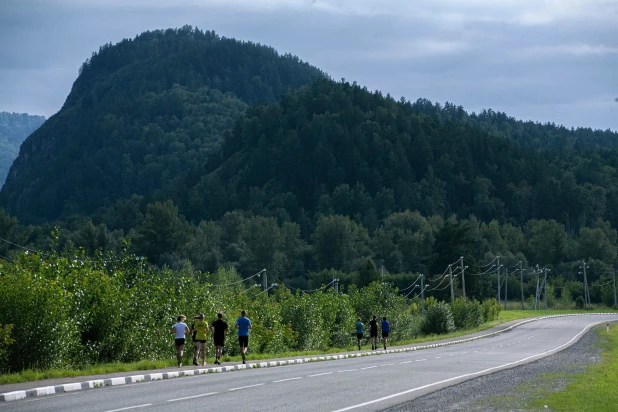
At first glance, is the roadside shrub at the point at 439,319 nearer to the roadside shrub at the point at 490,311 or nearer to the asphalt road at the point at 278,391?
the roadside shrub at the point at 490,311

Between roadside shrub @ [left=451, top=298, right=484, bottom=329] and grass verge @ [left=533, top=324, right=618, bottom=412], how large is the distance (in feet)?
165

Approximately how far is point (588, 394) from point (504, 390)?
1956 millimetres

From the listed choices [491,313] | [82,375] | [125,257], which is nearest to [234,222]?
[491,313]

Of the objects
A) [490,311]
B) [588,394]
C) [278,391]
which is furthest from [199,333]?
[490,311]

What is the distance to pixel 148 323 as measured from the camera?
32656 mm

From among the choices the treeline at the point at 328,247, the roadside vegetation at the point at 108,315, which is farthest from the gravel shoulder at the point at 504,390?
the treeline at the point at 328,247

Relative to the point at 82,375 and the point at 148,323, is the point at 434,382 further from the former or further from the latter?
the point at 148,323

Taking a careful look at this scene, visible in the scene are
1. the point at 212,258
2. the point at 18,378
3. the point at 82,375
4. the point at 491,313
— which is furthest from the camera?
the point at 212,258

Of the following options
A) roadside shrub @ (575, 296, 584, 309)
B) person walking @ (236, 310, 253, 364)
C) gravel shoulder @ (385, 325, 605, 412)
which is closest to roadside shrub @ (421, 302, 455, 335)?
gravel shoulder @ (385, 325, 605, 412)

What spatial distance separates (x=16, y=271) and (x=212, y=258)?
130 m

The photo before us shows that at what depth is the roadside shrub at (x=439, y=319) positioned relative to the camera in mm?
76125

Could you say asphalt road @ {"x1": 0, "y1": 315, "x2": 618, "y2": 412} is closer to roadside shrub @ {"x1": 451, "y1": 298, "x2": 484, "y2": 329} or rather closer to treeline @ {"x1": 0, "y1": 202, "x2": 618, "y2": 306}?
roadside shrub @ {"x1": 451, "y1": 298, "x2": 484, "y2": 329}

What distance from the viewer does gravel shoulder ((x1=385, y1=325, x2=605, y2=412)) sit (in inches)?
707

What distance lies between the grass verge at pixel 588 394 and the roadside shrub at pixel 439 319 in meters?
44.1
